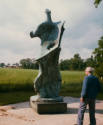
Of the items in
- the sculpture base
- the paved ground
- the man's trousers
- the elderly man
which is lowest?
the paved ground

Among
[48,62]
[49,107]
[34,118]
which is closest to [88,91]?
[34,118]

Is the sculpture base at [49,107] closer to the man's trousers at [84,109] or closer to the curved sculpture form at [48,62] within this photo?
the curved sculpture form at [48,62]

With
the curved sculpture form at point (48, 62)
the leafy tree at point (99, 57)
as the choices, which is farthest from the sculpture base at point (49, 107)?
the leafy tree at point (99, 57)

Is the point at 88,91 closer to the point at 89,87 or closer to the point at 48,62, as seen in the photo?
the point at 89,87

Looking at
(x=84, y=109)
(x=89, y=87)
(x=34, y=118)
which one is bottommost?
(x=34, y=118)

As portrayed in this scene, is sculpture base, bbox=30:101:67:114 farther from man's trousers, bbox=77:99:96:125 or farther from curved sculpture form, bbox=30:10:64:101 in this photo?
man's trousers, bbox=77:99:96:125

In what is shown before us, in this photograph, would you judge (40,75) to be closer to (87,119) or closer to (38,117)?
(38,117)

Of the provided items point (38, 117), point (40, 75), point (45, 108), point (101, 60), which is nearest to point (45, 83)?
point (40, 75)

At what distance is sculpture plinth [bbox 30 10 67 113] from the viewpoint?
10.1 meters

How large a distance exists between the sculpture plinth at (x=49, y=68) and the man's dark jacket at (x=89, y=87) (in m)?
2.89

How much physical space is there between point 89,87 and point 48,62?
335 cm

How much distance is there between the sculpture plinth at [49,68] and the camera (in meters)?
10.1

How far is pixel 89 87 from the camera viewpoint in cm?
730

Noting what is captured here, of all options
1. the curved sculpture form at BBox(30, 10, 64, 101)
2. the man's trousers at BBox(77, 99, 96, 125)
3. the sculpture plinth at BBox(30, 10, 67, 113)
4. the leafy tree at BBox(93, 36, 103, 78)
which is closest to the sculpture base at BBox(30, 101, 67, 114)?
the sculpture plinth at BBox(30, 10, 67, 113)
